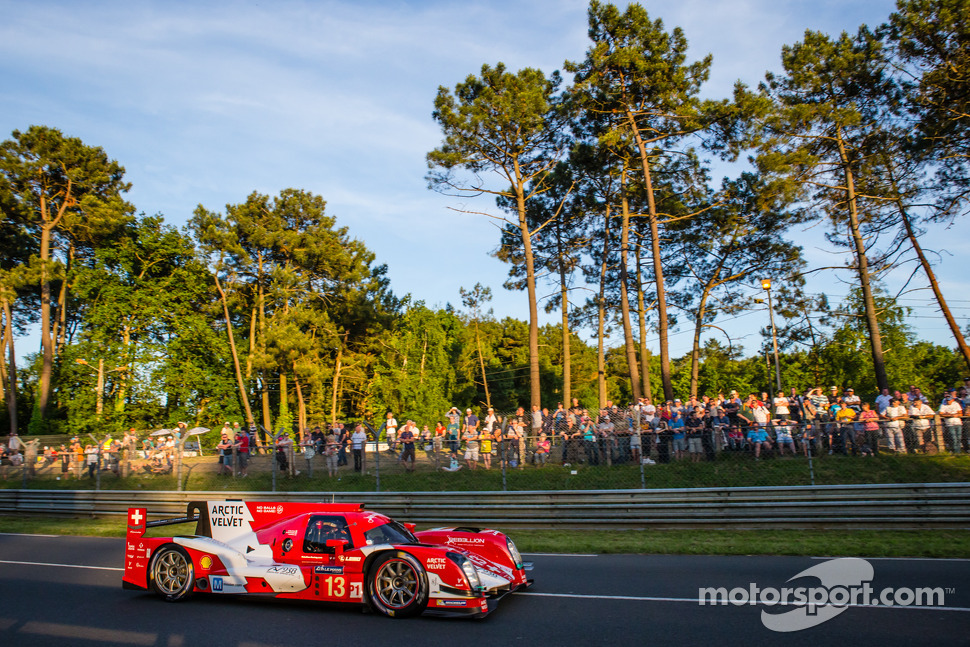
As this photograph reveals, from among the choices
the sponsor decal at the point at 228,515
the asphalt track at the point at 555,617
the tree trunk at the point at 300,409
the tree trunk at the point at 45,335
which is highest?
the tree trunk at the point at 45,335

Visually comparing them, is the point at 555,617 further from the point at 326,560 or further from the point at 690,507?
the point at 690,507

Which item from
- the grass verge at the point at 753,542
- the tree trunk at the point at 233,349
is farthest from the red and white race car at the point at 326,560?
the tree trunk at the point at 233,349

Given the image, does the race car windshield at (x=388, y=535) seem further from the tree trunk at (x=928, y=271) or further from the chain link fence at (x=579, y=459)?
the tree trunk at (x=928, y=271)

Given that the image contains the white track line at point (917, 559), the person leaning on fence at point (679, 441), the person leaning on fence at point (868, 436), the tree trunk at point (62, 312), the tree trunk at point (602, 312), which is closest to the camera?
the white track line at point (917, 559)

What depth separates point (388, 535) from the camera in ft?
24.2

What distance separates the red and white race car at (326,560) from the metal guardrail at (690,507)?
214 inches

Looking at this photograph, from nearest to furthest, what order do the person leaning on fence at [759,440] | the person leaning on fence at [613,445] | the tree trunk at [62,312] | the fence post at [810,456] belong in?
1. the fence post at [810,456]
2. the person leaning on fence at [759,440]
3. the person leaning on fence at [613,445]
4. the tree trunk at [62,312]

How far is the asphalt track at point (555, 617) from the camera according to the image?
5938 millimetres

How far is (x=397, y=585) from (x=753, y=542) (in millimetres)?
6721

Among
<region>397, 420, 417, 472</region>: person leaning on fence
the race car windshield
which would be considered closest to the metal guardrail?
<region>397, 420, 417, 472</region>: person leaning on fence

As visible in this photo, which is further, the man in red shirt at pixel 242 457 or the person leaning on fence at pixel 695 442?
the man in red shirt at pixel 242 457

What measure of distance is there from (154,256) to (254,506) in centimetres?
4203

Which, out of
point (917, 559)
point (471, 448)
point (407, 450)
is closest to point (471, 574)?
point (917, 559)

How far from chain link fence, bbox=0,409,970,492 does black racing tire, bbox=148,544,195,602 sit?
739 cm
